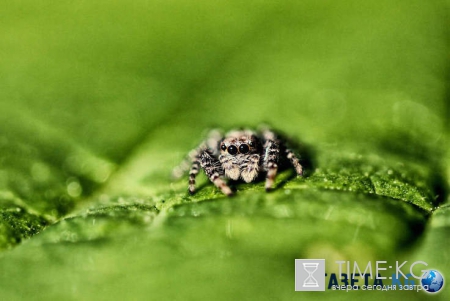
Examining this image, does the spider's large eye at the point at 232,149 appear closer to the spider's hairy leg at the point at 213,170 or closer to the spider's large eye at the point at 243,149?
the spider's large eye at the point at 243,149

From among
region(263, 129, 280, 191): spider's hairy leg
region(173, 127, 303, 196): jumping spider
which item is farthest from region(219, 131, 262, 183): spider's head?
region(263, 129, 280, 191): spider's hairy leg

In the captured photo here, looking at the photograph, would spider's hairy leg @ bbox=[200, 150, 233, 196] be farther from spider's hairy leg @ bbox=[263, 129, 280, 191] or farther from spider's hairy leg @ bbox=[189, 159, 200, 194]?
spider's hairy leg @ bbox=[263, 129, 280, 191]

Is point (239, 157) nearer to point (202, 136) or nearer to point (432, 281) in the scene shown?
point (202, 136)

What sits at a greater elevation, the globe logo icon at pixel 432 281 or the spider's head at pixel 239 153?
the spider's head at pixel 239 153

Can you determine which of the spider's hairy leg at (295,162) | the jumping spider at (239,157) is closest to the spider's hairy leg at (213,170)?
the jumping spider at (239,157)

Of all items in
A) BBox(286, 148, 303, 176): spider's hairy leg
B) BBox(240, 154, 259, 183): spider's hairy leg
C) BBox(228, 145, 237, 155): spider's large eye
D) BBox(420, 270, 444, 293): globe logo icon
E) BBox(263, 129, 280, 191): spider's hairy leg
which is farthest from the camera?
BBox(228, 145, 237, 155): spider's large eye

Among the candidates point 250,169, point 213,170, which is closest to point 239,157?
point 250,169

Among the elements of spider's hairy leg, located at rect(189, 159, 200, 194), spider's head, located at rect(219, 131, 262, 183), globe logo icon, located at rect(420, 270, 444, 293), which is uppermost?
spider's head, located at rect(219, 131, 262, 183)

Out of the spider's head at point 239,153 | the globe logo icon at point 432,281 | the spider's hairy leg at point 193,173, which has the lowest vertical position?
the globe logo icon at point 432,281
